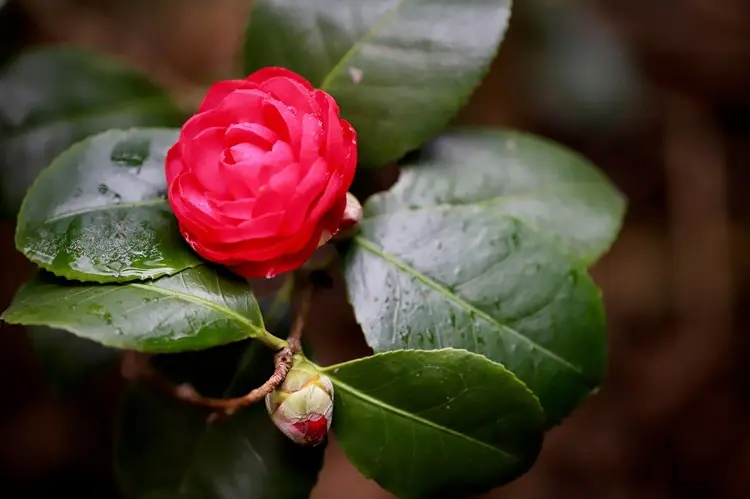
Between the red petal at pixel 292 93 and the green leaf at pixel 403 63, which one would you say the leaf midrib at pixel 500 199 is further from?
the red petal at pixel 292 93

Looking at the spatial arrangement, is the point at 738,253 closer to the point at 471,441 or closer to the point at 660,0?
the point at 660,0

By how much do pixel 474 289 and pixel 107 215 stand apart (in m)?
0.37

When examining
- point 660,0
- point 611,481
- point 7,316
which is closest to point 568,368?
point 7,316

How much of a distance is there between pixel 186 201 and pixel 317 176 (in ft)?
0.39

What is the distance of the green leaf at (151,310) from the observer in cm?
58

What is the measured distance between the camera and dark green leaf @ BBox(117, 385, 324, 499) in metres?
0.80

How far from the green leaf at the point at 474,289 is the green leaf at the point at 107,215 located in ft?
0.65

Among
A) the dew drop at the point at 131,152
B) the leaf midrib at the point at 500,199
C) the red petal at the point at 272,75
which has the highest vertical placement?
the red petal at the point at 272,75

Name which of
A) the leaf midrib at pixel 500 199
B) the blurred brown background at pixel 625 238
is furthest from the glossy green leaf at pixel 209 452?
the blurred brown background at pixel 625 238

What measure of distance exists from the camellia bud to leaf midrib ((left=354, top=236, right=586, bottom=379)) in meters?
0.16

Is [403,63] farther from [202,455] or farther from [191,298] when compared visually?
[202,455]

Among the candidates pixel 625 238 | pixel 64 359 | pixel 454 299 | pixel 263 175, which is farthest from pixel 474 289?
pixel 625 238

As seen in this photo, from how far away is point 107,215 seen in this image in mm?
692

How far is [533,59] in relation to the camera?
157cm
